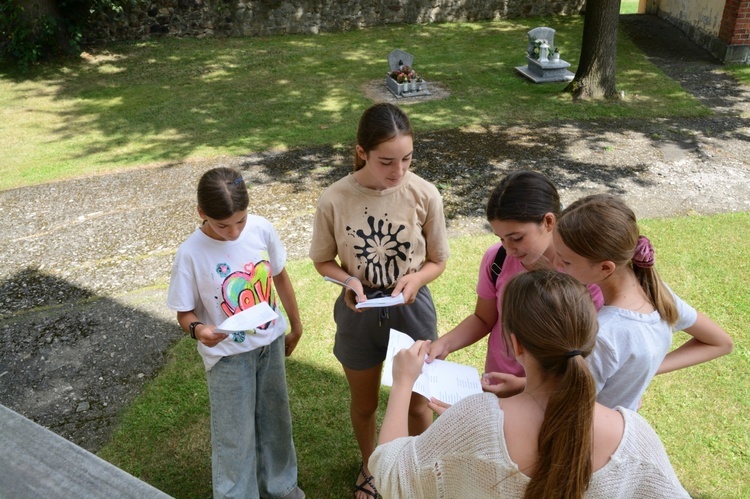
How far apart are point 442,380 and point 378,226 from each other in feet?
2.64

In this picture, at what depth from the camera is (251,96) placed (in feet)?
34.6

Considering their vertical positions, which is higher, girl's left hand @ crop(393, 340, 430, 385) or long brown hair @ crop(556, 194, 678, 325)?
long brown hair @ crop(556, 194, 678, 325)

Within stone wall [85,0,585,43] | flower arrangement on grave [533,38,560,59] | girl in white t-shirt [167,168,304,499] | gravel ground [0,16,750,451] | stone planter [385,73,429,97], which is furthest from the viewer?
stone wall [85,0,585,43]

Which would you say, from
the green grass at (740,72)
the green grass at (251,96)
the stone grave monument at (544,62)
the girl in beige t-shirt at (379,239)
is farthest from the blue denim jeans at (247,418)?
the green grass at (740,72)

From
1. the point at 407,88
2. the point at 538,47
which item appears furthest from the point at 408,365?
the point at 538,47

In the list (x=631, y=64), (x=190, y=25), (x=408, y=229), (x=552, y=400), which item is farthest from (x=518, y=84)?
(x=552, y=400)

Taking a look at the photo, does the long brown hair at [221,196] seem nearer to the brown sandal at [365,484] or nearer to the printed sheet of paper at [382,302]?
the printed sheet of paper at [382,302]

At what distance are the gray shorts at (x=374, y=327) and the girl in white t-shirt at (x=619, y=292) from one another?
881 mm

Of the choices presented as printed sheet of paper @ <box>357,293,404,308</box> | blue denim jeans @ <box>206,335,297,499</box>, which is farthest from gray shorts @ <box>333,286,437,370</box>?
blue denim jeans @ <box>206,335,297,499</box>

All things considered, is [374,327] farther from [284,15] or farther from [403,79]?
[284,15]

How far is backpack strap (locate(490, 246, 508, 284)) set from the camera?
2549mm

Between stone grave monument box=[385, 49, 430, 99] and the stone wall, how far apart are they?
4.96 meters

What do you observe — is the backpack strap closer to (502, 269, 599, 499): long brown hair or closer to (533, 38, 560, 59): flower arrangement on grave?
(502, 269, 599, 499): long brown hair

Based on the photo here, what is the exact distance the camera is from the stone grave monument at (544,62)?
10.7m
